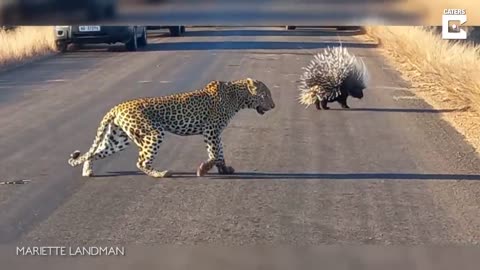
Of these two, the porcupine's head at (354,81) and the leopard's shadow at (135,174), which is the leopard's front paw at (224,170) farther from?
the porcupine's head at (354,81)

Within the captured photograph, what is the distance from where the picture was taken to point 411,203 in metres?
9.05

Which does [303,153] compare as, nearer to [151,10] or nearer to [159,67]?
[151,10]

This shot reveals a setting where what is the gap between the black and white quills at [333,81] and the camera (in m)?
16.6

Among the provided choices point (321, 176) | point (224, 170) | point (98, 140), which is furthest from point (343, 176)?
point (98, 140)

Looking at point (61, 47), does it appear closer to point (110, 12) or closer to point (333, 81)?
point (333, 81)

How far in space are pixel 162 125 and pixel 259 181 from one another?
1.12 metres

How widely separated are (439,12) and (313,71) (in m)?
12.6

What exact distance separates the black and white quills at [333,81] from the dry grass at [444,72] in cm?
90

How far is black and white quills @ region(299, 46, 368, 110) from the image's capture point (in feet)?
54.4

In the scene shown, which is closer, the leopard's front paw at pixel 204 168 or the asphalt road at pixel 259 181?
the asphalt road at pixel 259 181

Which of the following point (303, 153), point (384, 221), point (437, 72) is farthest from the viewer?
point (437, 72)

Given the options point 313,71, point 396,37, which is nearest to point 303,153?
point 313,71

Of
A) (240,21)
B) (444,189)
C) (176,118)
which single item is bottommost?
(444,189)

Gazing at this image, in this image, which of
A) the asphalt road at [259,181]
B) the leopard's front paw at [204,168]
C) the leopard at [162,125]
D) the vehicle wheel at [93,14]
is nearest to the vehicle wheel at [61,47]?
the asphalt road at [259,181]
